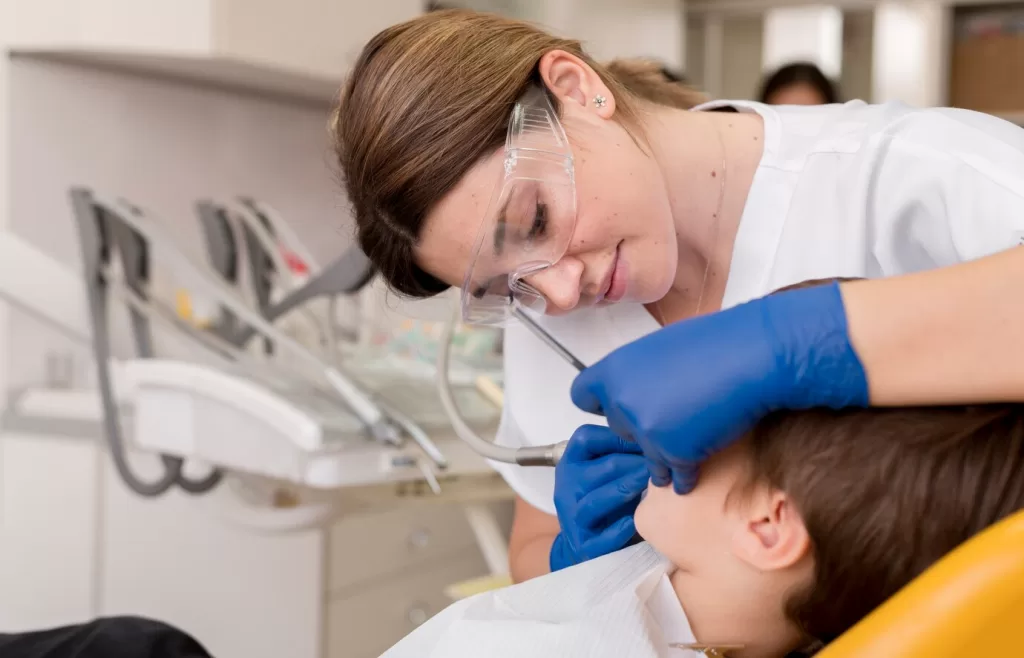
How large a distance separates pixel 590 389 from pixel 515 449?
0.29 metres

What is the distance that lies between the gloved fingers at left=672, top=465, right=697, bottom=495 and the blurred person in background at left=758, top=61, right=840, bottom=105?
2.17 meters

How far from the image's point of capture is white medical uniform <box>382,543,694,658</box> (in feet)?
2.37

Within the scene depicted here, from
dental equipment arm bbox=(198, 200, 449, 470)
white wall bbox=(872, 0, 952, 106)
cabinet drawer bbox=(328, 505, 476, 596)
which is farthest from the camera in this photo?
white wall bbox=(872, 0, 952, 106)

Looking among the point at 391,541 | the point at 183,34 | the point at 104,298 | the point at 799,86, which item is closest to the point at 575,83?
the point at 104,298

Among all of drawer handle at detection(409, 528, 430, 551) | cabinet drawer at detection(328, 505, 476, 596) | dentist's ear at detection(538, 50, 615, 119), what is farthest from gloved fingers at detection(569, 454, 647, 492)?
drawer handle at detection(409, 528, 430, 551)

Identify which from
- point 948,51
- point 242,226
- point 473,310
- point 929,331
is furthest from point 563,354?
point 948,51

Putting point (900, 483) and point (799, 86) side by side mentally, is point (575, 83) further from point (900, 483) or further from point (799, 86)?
point (799, 86)

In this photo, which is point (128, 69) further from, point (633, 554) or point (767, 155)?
point (633, 554)

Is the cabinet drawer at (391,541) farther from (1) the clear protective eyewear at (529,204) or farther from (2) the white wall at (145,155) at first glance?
(1) the clear protective eyewear at (529,204)

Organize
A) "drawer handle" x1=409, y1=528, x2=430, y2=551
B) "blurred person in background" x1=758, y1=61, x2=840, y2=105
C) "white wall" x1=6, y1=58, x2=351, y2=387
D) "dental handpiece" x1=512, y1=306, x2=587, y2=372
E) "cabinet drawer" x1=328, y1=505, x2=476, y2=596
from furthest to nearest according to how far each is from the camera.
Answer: "blurred person in background" x1=758, y1=61, x2=840, y2=105, "drawer handle" x1=409, y1=528, x2=430, y2=551, "cabinet drawer" x1=328, y1=505, x2=476, y2=596, "white wall" x1=6, y1=58, x2=351, y2=387, "dental handpiece" x1=512, y1=306, x2=587, y2=372

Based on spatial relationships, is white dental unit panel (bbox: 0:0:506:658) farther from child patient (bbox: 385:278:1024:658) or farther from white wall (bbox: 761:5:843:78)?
white wall (bbox: 761:5:843:78)

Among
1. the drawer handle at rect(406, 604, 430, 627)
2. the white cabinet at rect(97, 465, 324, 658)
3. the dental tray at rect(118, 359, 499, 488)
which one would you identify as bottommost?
the drawer handle at rect(406, 604, 430, 627)

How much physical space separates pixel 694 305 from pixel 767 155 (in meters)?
0.18

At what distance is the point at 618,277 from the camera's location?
976 millimetres
